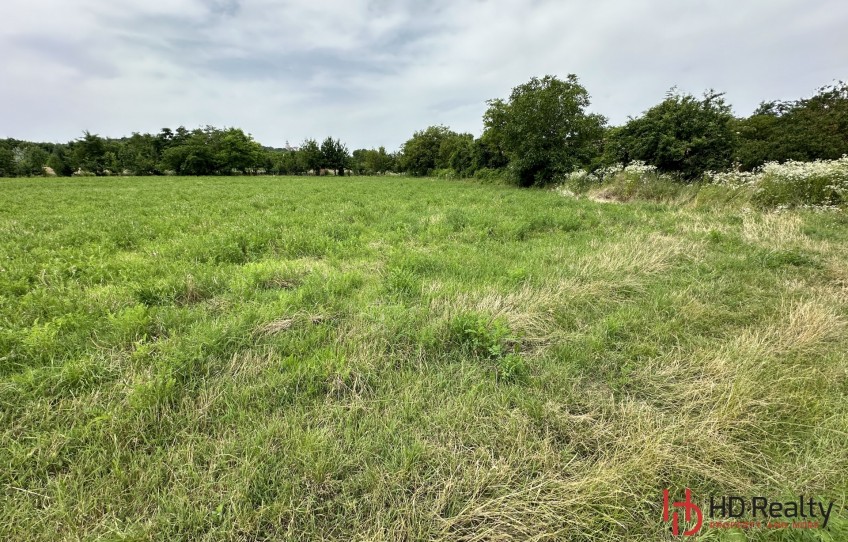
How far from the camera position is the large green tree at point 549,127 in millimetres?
20953

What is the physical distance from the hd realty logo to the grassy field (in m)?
0.06

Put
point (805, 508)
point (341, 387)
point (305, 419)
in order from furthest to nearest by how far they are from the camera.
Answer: point (341, 387) < point (305, 419) < point (805, 508)

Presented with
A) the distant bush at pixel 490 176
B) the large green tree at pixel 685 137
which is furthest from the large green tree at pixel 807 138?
the distant bush at pixel 490 176

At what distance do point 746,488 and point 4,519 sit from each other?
408 centimetres

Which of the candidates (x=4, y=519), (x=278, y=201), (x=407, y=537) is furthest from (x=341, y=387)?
(x=278, y=201)

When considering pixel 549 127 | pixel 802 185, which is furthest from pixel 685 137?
pixel 802 185

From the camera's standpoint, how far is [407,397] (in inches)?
99.5

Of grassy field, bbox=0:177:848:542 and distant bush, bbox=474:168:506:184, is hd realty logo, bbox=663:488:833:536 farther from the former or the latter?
distant bush, bbox=474:168:506:184

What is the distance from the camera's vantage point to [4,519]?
5.38ft

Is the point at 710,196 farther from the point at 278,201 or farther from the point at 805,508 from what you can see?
the point at 278,201

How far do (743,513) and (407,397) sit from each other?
210 centimetres

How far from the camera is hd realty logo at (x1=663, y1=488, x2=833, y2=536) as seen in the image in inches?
67.8

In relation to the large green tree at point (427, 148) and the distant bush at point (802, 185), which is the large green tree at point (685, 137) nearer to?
the distant bush at point (802, 185)

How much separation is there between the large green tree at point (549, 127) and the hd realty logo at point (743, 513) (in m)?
22.0
